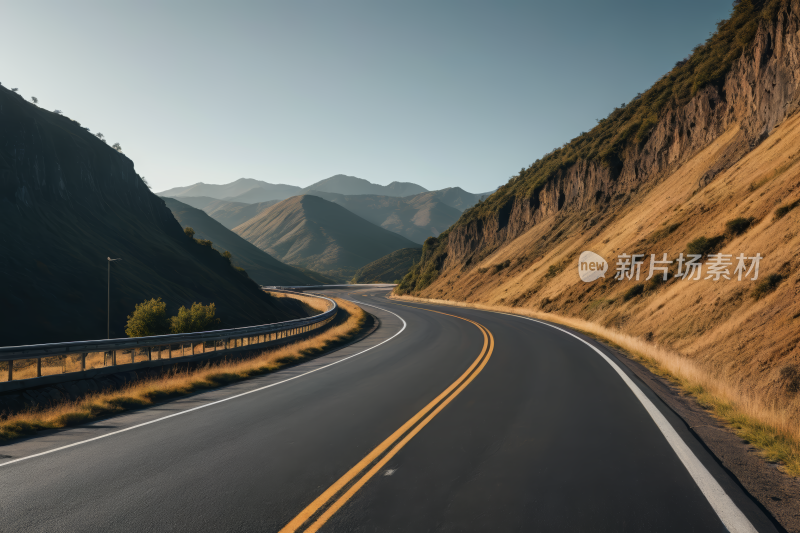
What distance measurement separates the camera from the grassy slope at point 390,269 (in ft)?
472

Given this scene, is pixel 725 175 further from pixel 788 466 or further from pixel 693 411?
pixel 788 466

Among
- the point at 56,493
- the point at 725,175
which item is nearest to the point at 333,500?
the point at 56,493

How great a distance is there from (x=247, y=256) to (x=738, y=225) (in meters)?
154

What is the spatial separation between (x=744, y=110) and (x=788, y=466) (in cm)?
3582

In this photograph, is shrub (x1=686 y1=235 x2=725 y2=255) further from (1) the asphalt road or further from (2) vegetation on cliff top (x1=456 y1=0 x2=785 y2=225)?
(2) vegetation on cliff top (x1=456 y1=0 x2=785 y2=225)

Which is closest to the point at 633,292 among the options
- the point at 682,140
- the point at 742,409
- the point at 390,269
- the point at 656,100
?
the point at 742,409

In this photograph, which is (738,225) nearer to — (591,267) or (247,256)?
(591,267)

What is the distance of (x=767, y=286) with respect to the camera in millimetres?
13195

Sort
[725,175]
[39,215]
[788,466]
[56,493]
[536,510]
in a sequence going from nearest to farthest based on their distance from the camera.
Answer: [536,510], [56,493], [788,466], [725,175], [39,215]

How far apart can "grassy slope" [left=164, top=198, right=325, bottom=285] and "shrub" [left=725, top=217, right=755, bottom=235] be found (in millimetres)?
124405

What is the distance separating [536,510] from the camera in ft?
13.3

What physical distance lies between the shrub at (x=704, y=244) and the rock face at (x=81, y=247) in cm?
3448

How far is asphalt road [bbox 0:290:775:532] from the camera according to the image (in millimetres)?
3918

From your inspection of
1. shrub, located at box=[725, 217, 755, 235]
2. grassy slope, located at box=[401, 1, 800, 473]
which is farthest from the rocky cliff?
shrub, located at box=[725, 217, 755, 235]
